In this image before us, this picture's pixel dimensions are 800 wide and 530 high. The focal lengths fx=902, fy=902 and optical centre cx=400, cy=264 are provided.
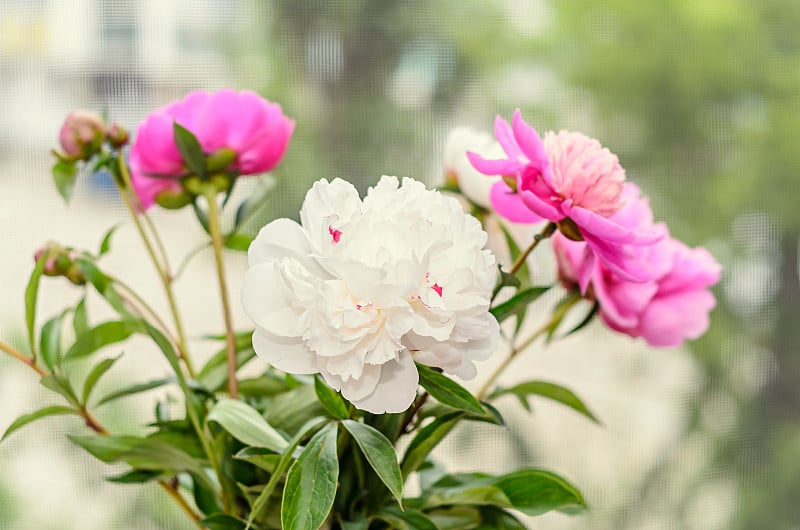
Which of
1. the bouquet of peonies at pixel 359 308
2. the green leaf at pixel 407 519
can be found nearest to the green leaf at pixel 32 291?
the bouquet of peonies at pixel 359 308

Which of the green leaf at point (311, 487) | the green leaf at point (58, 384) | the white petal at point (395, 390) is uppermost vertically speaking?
the white petal at point (395, 390)

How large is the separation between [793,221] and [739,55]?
205 millimetres

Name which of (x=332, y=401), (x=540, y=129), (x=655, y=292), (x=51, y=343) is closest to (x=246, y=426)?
(x=332, y=401)

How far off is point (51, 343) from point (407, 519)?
0.81ft

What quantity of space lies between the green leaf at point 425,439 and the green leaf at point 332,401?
2.5 inches

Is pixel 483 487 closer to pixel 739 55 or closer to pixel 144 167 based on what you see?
pixel 144 167

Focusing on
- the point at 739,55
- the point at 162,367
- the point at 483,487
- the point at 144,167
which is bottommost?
the point at 162,367

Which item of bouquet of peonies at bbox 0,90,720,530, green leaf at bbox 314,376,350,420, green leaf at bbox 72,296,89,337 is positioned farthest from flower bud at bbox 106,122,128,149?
green leaf at bbox 314,376,350,420

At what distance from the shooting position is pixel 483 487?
20.6 inches

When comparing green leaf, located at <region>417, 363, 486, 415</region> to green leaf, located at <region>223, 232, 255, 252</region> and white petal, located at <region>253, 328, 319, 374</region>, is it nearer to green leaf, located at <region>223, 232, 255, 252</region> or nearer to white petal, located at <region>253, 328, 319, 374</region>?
white petal, located at <region>253, 328, 319, 374</region>

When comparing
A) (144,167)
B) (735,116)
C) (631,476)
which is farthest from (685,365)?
(144,167)

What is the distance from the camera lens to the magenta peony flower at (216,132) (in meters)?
0.54

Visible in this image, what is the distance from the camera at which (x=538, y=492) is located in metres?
0.53

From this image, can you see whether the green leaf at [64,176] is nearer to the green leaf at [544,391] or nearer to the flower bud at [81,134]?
the flower bud at [81,134]
